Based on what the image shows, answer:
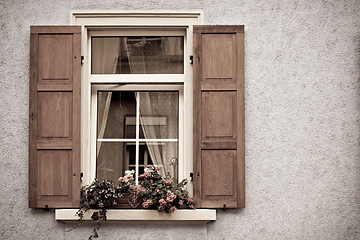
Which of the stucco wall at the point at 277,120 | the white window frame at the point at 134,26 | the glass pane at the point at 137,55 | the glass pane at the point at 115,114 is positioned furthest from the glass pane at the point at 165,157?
the glass pane at the point at 137,55

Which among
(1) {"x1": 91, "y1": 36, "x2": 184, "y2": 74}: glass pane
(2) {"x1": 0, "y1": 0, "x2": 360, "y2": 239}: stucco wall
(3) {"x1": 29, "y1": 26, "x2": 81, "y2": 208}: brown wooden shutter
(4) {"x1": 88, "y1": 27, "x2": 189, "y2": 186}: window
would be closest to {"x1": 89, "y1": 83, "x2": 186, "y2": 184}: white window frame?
(4) {"x1": 88, "y1": 27, "x2": 189, "y2": 186}: window

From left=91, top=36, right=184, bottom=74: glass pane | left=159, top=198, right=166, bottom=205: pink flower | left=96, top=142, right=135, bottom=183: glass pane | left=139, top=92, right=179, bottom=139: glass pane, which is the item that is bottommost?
left=159, top=198, right=166, bottom=205: pink flower

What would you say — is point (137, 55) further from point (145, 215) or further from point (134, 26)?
point (145, 215)

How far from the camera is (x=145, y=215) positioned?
4.03 m

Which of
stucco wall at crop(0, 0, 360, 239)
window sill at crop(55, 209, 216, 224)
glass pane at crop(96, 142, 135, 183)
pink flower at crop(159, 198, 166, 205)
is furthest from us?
glass pane at crop(96, 142, 135, 183)

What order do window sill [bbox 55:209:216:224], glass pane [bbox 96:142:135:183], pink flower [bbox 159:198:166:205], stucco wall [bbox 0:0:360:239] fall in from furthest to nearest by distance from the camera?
glass pane [bbox 96:142:135:183] < stucco wall [bbox 0:0:360:239] < window sill [bbox 55:209:216:224] < pink flower [bbox 159:198:166:205]

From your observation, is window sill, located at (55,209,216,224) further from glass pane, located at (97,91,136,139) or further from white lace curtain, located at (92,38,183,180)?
glass pane, located at (97,91,136,139)

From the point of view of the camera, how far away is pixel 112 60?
436cm

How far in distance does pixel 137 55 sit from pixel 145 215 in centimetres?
153

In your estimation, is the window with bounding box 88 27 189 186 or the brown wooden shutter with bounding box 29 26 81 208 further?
the window with bounding box 88 27 189 186

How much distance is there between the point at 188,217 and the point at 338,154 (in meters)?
1.52

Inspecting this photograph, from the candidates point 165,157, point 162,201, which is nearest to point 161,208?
point 162,201

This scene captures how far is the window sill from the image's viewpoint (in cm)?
402

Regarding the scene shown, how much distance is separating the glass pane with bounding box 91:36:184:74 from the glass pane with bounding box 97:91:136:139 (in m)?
0.24
